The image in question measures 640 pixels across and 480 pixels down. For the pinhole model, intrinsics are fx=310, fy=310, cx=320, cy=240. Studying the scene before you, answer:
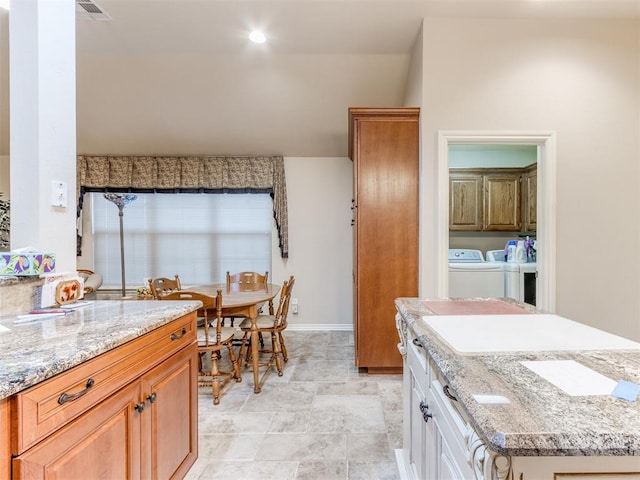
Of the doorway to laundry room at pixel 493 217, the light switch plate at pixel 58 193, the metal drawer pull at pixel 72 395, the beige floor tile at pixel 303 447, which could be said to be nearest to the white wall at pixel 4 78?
the light switch plate at pixel 58 193

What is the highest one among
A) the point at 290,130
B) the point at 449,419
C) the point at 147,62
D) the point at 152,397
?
the point at 147,62

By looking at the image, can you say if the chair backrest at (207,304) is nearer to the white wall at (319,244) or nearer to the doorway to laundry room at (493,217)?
the white wall at (319,244)

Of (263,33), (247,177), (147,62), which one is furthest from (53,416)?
(247,177)

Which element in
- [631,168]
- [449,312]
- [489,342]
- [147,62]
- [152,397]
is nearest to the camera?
[489,342]

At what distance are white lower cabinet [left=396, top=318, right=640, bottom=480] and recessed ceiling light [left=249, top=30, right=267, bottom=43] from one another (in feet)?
8.31

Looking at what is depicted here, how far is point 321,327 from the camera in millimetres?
4117

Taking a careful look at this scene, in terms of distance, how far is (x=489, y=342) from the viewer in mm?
939

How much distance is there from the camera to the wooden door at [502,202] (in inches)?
154

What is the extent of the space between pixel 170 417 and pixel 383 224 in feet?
6.54

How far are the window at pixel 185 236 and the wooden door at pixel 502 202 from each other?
280 centimetres

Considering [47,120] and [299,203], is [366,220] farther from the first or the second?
[47,120]

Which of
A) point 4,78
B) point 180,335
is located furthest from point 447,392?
point 4,78

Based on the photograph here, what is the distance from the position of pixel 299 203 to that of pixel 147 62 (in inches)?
85.4

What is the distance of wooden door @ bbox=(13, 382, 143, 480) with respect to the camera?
74cm
